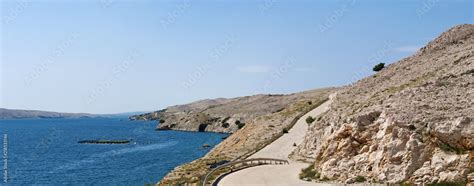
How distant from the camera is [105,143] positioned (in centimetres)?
13925

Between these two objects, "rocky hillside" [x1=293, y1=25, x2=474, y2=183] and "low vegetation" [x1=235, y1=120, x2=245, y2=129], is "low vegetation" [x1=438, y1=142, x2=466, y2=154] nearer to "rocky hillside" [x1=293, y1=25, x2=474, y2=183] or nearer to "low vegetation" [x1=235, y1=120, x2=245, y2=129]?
"rocky hillside" [x1=293, y1=25, x2=474, y2=183]

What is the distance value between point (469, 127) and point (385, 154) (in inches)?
223

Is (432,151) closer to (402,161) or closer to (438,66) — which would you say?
(402,161)

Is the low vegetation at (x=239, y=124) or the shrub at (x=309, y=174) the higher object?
the low vegetation at (x=239, y=124)

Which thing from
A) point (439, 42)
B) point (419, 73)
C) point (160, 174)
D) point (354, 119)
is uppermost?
point (439, 42)

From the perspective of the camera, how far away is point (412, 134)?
35719 millimetres

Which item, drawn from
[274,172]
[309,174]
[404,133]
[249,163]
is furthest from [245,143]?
[404,133]

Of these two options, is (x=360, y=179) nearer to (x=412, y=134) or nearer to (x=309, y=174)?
(x=412, y=134)

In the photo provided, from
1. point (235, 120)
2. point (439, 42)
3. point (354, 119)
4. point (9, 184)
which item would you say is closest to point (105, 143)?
point (235, 120)

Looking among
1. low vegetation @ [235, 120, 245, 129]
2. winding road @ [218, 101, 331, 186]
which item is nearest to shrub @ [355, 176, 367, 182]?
winding road @ [218, 101, 331, 186]

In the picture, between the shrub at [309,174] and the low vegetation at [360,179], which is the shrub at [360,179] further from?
the shrub at [309,174]

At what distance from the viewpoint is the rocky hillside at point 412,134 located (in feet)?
112

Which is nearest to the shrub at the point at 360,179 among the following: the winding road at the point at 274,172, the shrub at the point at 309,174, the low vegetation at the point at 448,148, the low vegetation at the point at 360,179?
the low vegetation at the point at 360,179

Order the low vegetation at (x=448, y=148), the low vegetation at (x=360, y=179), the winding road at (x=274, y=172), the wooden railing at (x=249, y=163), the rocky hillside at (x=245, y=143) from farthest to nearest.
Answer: the rocky hillside at (x=245, y=143) → the wooden railing at (x=249, y=163) → the winding road at (x=274, y=172) → the low vegetation at (x=360, y=179) → the low vegetation at (x=448, y=148)
